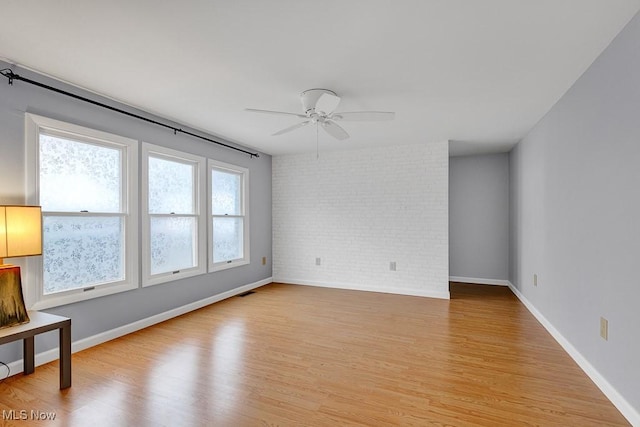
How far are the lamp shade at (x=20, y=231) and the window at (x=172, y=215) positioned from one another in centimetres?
127

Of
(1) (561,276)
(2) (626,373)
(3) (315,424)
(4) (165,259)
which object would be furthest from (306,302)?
(2) (626,373)

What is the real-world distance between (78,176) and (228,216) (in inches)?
86.0

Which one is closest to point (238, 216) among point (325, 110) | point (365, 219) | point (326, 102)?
point (365, 219)

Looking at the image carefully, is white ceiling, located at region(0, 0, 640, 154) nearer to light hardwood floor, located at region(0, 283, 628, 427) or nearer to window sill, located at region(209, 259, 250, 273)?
window sill, located at region(209, 259, 250, 273)

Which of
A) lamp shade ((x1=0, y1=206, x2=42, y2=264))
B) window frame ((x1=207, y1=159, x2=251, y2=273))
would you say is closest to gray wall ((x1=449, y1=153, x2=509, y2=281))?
window frame ((x1=207, y1=159, x2=251, y2=273))

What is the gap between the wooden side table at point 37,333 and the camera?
208cm

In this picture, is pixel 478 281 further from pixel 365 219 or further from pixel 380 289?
pixel 365 219

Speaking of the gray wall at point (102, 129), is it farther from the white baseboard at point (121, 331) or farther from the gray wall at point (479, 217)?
the gray wall at point (479, 217)

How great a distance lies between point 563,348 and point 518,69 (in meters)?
2.57

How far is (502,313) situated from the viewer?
406 centimetres

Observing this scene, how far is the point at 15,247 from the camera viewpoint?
7.09ft

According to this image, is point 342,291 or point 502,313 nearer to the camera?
point 502,313

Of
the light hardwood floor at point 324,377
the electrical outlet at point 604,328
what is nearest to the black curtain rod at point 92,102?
the light hardwood floor at point 324,377

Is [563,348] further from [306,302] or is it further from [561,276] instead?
[306,302]
